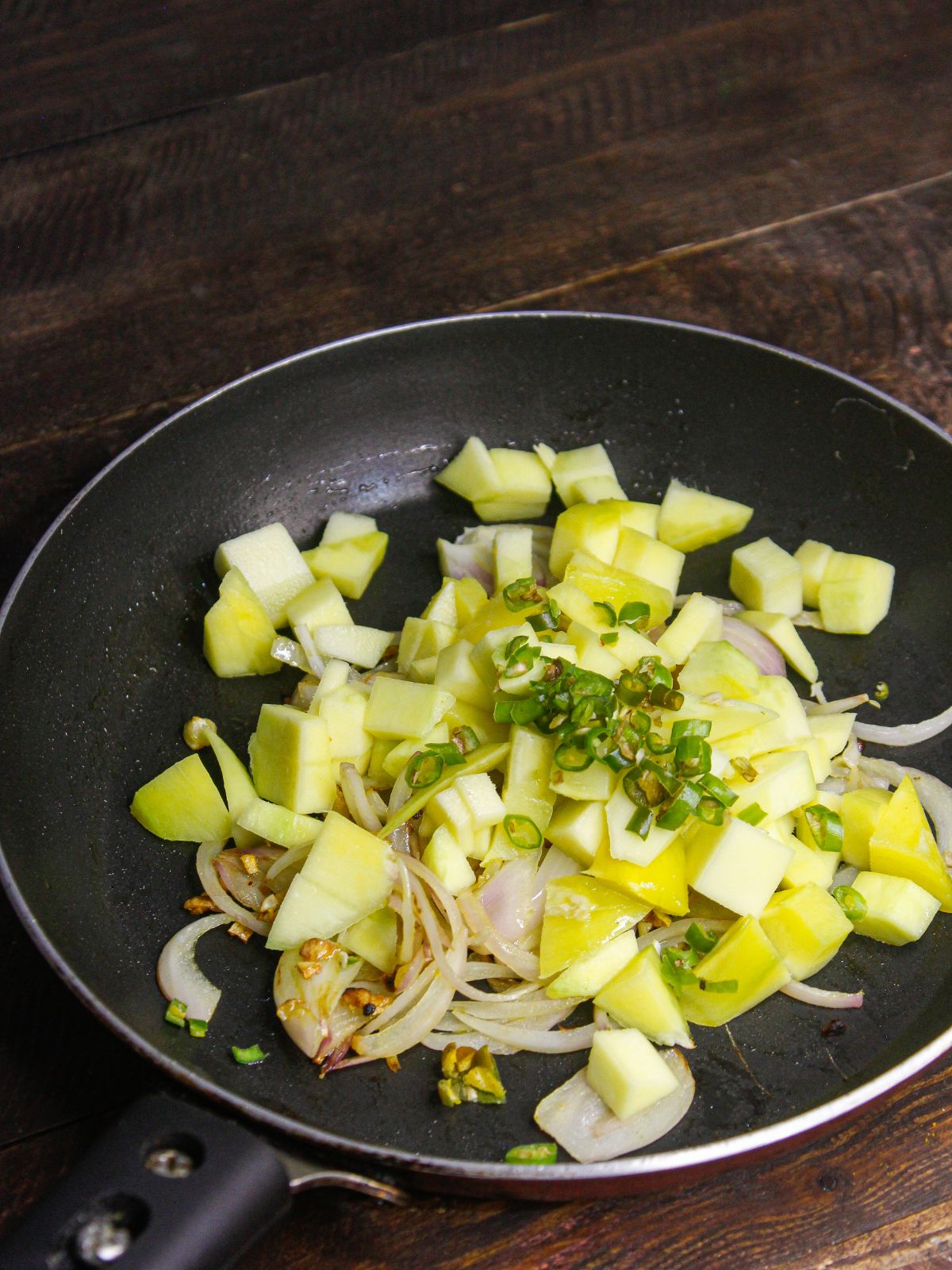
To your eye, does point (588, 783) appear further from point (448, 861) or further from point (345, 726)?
point (345, 726)

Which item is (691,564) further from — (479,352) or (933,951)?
(933,951)

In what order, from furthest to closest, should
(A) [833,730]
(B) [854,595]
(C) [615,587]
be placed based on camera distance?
(B) [854,595], (C) [615,587], (A) [833,730]

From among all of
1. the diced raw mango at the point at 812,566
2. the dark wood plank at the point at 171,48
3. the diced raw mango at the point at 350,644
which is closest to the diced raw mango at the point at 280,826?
the diced raw mango at the point at 350,644

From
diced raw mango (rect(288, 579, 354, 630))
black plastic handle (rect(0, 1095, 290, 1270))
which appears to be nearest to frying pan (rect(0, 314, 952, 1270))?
black plastic handle (rect(0, 1095, 290, 1270))

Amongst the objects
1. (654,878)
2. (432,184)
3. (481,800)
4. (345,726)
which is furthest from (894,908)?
(432,184)

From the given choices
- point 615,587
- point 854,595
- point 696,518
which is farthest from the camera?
point 696,518

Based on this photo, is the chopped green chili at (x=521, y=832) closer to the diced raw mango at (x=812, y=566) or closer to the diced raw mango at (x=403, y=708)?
the diced raw mango at (x=403, y=708)
